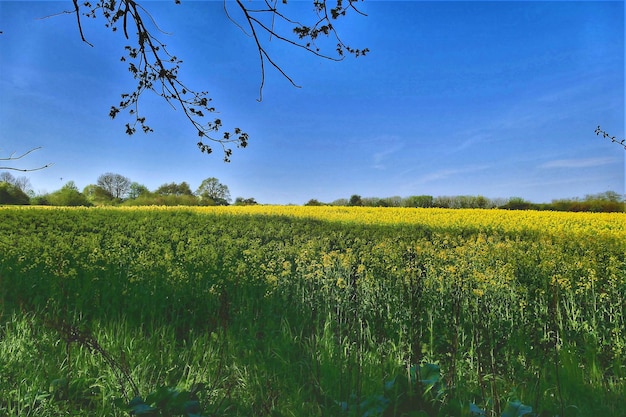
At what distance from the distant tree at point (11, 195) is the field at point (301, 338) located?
80.5ft

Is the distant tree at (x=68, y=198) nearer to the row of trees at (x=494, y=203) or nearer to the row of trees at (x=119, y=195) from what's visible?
the row of trees at (x=119, y=195)

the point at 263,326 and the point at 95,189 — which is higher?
the point at 95,189

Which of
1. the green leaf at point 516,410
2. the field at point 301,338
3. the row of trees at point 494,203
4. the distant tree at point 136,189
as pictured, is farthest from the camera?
the distant tree at point 136,189

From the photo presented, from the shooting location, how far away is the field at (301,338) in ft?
8.52

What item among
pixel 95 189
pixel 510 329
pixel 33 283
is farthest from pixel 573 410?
pixel 95 189

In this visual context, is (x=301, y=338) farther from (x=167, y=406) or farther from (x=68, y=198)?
(x=68, y=198)

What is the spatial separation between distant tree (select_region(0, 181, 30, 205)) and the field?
24.5m

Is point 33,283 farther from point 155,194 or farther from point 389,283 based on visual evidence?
point 155,194

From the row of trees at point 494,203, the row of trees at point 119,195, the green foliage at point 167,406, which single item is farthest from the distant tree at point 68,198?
the green foliage at point 167,406

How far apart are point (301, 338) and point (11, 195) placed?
35.9 m

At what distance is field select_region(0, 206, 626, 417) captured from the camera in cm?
260

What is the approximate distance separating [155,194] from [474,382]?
4086 centimetres

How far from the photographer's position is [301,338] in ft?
14.4

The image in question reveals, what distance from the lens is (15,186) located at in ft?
103
